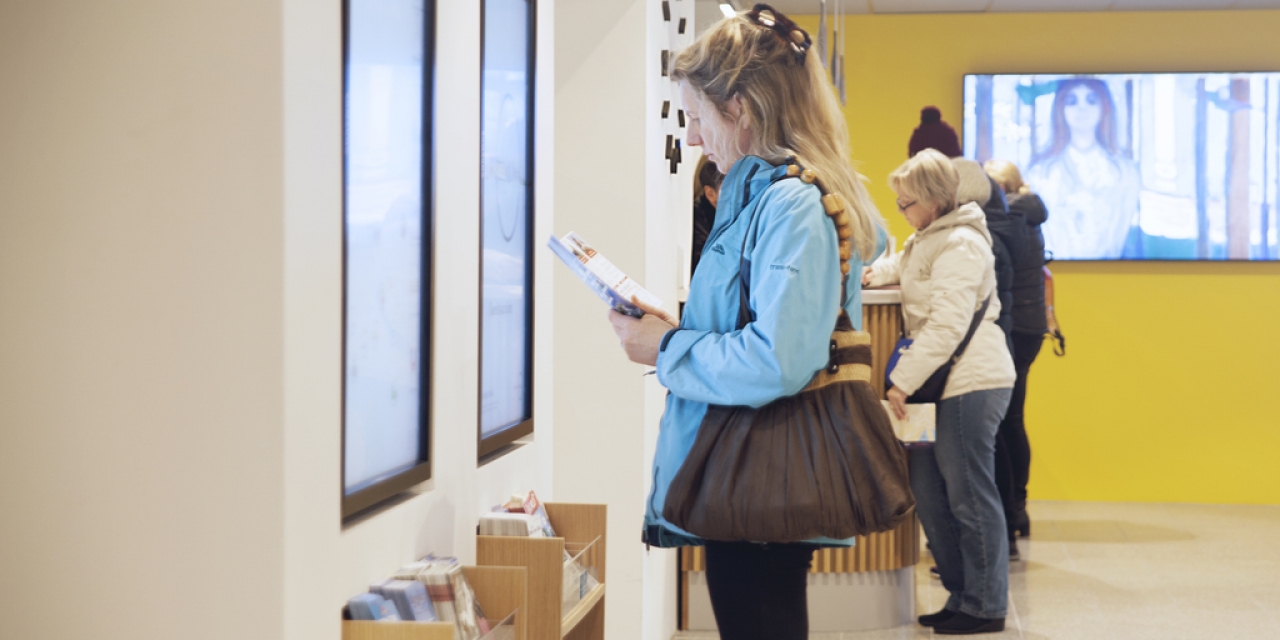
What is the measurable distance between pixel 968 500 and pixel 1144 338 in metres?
3.29

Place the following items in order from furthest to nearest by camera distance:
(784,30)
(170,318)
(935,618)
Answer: (935,618) → (784,30) → (170,318)

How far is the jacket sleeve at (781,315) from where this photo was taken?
1.44 metres

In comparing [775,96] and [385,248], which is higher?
[775,96]

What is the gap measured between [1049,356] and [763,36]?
5.26 m

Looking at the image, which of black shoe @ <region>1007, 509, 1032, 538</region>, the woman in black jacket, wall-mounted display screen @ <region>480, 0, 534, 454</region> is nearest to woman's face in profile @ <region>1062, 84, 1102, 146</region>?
the woman in black jacket

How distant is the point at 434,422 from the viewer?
155cm

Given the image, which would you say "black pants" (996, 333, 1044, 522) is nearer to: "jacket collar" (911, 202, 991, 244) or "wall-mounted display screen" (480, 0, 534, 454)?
"jacket collar" (911, 202, 991, 244)

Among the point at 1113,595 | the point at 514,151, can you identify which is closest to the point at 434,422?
the point at 514,151

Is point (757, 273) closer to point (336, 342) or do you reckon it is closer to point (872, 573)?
point (336, 342)

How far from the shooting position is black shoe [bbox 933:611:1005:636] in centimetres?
365

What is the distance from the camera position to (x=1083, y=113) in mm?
6258

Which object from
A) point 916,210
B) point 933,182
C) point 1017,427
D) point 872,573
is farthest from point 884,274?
point 1017,427

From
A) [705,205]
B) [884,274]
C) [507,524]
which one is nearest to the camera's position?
[507,524]

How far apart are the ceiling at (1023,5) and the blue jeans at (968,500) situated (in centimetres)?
326
